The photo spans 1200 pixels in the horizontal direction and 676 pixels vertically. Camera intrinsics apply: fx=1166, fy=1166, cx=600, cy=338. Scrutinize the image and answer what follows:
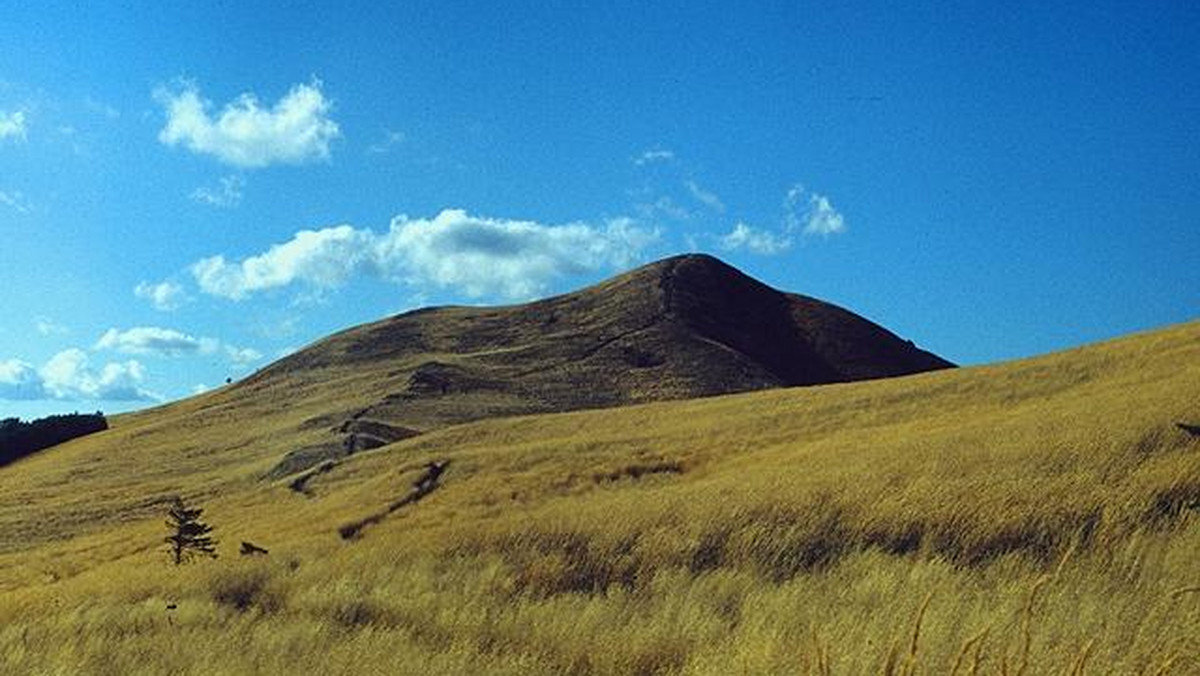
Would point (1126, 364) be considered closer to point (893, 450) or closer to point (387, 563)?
point (893, 450)

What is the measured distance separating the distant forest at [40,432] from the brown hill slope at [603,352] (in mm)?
14515

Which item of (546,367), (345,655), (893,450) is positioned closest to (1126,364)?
(893,450)

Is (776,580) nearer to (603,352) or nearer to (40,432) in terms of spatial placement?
(603,352)

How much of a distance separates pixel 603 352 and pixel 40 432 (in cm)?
5063

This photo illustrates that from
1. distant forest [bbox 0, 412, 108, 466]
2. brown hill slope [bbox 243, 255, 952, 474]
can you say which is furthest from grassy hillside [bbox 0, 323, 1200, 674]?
distant forest [bbox 0, 412, 108, 466]

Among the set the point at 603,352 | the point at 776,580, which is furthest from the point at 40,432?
the point at 776,580

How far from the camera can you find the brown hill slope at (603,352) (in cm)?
8988

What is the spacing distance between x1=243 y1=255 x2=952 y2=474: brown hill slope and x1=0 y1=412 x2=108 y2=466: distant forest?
14.5 meters

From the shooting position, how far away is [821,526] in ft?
50.6

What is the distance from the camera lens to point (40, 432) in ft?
339

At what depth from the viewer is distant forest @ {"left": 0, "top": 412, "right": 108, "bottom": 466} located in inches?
3915

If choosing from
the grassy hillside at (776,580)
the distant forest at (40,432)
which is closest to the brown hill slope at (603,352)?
the distant forest at (40,432)

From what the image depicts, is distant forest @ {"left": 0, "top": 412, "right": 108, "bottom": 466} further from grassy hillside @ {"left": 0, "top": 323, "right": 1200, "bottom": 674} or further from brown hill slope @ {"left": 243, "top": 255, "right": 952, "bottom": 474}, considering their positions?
grassy hillside @ {"left": 0, "top": 323, "right": 1200, "bottom": 674}

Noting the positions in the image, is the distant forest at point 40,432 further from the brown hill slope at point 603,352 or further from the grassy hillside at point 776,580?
the grassy hillside at point 776,580
